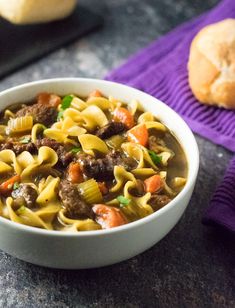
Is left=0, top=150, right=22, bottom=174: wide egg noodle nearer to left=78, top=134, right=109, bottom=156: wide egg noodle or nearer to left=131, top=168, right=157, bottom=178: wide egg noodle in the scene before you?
left=78, top=134, right=109, bottom=156: wide egg noodle

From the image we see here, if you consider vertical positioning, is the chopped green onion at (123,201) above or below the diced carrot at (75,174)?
below

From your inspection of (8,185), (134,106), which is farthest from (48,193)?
(134,106)

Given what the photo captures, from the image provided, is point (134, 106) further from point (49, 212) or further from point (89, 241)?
point (89, 241)

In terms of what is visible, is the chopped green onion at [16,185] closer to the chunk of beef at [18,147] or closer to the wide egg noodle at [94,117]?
the chunk of beef at [18,147]

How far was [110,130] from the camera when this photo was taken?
10.3 ft

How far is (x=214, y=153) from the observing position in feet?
11.9

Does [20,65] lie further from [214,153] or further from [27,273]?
[27,273]

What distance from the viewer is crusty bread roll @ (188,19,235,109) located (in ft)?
12.2

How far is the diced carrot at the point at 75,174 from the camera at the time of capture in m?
2.81

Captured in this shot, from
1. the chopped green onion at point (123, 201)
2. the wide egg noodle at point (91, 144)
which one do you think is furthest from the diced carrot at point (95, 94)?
the chopped green onion at point (123, 201)

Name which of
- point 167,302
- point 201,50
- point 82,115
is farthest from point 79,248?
point 201,50

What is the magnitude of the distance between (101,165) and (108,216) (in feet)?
1.12

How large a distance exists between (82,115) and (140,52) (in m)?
1.41

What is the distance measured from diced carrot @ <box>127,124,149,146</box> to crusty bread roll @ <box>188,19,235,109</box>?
34.4 inches
